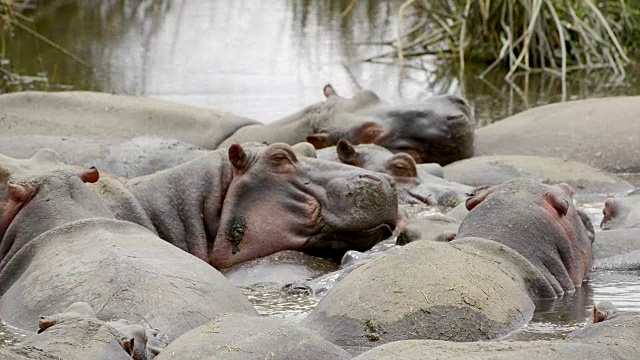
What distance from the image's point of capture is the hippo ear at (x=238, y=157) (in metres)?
5.89

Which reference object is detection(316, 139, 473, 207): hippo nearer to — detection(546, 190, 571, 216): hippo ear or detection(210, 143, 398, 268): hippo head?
detection(210, 143, 398, 268): hippo head

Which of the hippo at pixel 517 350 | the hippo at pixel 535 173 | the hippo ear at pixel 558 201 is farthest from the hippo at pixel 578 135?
the hippo at pixel 517 350

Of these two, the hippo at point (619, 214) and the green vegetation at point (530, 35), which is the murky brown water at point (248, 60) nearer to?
the green vegetation at point (530, 35)

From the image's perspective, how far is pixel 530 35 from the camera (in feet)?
37.2

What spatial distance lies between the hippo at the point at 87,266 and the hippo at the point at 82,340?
0.36 meters

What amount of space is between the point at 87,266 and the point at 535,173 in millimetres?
3646

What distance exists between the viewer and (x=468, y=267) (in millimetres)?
4609

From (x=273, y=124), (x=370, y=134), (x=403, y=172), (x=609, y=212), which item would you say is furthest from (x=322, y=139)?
(x=609, y=212)

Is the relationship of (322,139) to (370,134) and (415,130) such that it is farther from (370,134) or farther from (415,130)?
(415,130)

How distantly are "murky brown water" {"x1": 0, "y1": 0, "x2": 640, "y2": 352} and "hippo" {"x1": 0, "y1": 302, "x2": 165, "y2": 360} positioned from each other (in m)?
5.99

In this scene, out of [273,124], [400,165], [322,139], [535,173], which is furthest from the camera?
[273,124]

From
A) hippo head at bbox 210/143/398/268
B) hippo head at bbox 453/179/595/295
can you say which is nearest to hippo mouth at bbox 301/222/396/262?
hippo head at bbox 210/143/398/268

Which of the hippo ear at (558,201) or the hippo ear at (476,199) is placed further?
the hippo ear at (476,199)

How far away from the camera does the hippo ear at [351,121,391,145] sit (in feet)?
26.4
